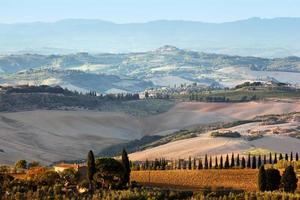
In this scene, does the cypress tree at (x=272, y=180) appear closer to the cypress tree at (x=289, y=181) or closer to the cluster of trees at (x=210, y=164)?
the cypress tree at (x=289, y=181)

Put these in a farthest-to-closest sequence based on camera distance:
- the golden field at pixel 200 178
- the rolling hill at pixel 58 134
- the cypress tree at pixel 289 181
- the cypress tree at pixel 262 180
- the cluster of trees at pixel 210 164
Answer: the rolling hill at pixel 58 134, the cluster of trees at pixel 210 164, the golden field at pixel 200 178, the cypress tree at pixel 262 180, the cypress tree at pixel 289 181

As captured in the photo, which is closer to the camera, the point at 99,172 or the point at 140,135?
Result: the point at 99,172

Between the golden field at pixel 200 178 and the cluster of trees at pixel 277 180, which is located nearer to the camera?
the cluster of trees at pixel 277 180

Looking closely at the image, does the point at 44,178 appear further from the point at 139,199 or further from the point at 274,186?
the point at 274,186

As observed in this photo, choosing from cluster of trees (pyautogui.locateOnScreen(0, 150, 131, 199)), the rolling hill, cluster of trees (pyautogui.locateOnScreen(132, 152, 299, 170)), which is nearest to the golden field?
cluster of trees (pyautogui.locateOnScreen(0, 150, 131, 199))

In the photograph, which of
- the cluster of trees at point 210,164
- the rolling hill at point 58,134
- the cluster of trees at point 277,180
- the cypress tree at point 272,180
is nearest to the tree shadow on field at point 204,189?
the cluster of trees at point 277,180

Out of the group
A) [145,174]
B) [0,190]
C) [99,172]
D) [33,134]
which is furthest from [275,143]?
[0,190]

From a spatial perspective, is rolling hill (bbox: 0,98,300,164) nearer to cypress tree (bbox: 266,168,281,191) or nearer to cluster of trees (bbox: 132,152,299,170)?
cluster of trees (bbox: 132,152,299,170)
